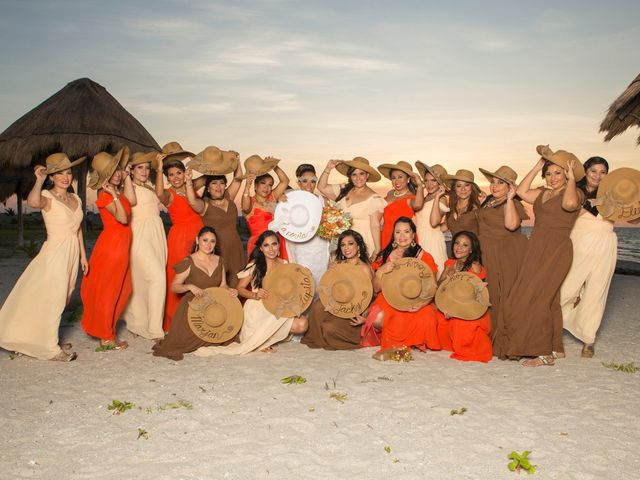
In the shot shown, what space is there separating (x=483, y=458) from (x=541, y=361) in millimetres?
2446

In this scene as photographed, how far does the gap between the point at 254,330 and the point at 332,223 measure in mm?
1570

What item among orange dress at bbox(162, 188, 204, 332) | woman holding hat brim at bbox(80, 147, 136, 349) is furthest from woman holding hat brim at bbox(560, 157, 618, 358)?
woman holding hat brim at bbox(80, 147, 136, 349)

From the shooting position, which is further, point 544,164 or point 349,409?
point 544,164

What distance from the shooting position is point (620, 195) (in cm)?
600

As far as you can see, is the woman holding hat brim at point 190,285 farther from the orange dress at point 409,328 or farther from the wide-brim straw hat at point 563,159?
the wide-brim straw hat at point 563,159

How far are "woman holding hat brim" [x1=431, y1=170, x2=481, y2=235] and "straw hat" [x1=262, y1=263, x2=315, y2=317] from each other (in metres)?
1.75

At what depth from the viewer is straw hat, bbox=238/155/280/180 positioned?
7.23 meters

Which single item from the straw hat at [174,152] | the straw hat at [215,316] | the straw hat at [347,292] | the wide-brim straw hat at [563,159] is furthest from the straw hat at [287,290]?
the wide-brim straw hat at [563,159]

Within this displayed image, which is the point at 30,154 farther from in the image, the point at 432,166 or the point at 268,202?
the point at 432,166

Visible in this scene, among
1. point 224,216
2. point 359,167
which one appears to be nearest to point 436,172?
point 359,167

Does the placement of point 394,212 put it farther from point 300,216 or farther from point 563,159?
point 563,159

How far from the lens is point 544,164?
6.18 metres

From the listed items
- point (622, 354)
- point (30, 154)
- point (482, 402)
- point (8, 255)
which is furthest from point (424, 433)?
point (8, 255)

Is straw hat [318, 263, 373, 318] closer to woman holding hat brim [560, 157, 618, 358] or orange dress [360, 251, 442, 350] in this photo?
orange dress [360, 251, 442, 350]
